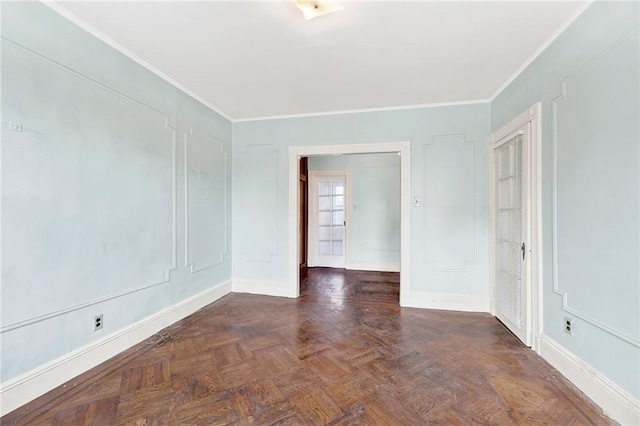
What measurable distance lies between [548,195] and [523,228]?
0.43 metres

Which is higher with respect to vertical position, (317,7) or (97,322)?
(317,7)

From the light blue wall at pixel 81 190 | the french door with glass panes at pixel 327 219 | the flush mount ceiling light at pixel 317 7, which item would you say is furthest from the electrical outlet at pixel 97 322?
the french door with glass panes at pixel 327 219

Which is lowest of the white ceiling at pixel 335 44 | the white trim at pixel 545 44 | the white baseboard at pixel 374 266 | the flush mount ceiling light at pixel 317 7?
the white baseboard at pixel 374 266

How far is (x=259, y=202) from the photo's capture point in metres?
4.04

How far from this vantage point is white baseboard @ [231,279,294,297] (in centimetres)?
392

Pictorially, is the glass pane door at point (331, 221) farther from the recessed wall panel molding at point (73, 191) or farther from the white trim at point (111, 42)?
the recessed wall panel molding at point (73, 191)

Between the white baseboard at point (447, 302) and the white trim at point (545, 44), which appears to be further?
the white baseboard at point (447, 302)

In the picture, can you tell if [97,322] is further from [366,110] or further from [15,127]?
[366,110]

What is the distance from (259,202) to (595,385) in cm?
371

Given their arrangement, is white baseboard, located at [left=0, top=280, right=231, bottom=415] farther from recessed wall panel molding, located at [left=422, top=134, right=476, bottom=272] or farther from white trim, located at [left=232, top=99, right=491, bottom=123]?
recessed wall panel molding, located at [left=422, top=134, right=476, bottom=272]

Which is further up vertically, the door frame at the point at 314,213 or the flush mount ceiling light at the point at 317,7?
the flush mount ceiling light at the point at 317,7

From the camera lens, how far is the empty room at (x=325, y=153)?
1.66 metres

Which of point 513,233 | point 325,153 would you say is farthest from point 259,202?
point 513,233

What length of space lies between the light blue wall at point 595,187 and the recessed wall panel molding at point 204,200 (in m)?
3.49
